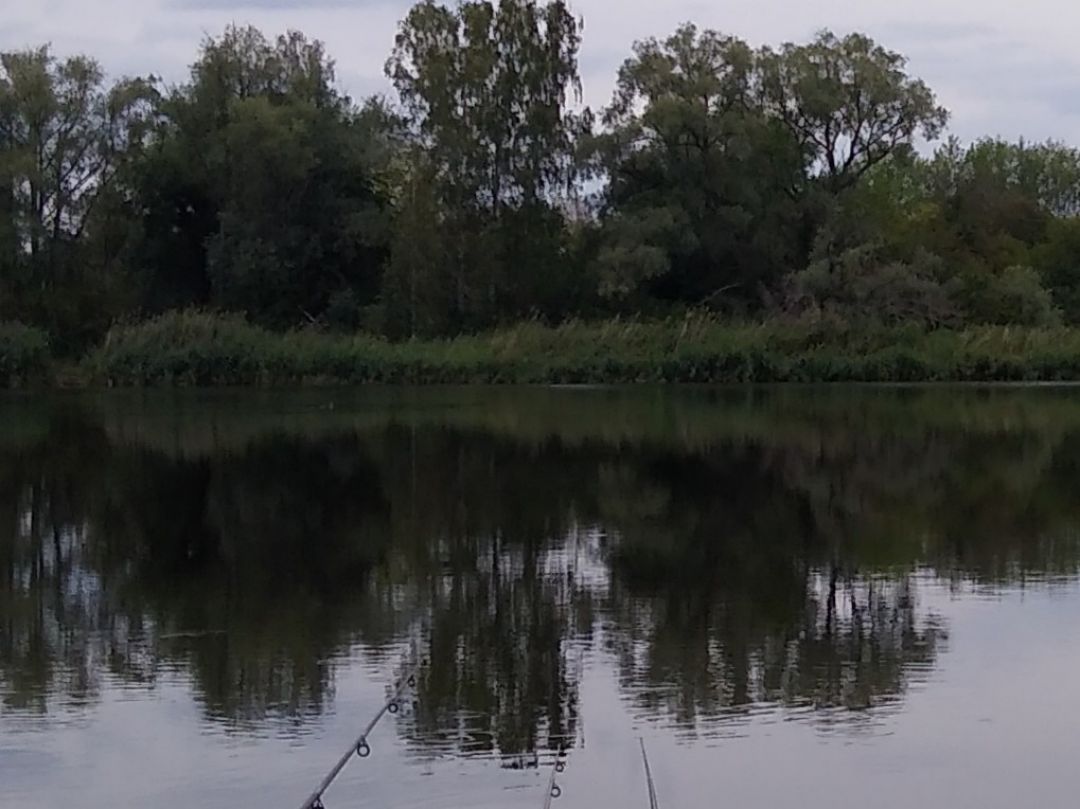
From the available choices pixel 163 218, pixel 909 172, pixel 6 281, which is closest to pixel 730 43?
pixel 163 218

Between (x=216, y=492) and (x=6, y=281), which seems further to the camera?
(x=6, y=281)

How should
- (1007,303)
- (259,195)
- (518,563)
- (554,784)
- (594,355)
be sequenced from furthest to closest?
(259,195) → (1007,303) → (594,355) → (518,563) → (554,784)

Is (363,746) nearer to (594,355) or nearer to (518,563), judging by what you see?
(518,563)

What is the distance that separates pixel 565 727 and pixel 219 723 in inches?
67.0

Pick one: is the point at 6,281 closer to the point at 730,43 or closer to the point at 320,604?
the point at 730,43

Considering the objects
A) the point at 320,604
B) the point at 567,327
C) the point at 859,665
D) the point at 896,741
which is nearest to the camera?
the point at 896,741

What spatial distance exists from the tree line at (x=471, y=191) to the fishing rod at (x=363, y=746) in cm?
4132

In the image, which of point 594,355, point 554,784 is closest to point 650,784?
point 554,784

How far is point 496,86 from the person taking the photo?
172 feet

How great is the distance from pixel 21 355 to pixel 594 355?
16517 millimetres

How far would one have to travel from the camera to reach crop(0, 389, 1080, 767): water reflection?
29.6 ft

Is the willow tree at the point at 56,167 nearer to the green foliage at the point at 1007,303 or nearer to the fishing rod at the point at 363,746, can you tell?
the green foliage at the point at 1007,303

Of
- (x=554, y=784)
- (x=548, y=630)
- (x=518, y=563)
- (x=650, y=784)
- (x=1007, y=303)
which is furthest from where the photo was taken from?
(x=1007, y=303)

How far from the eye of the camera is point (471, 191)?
53.0 metres
